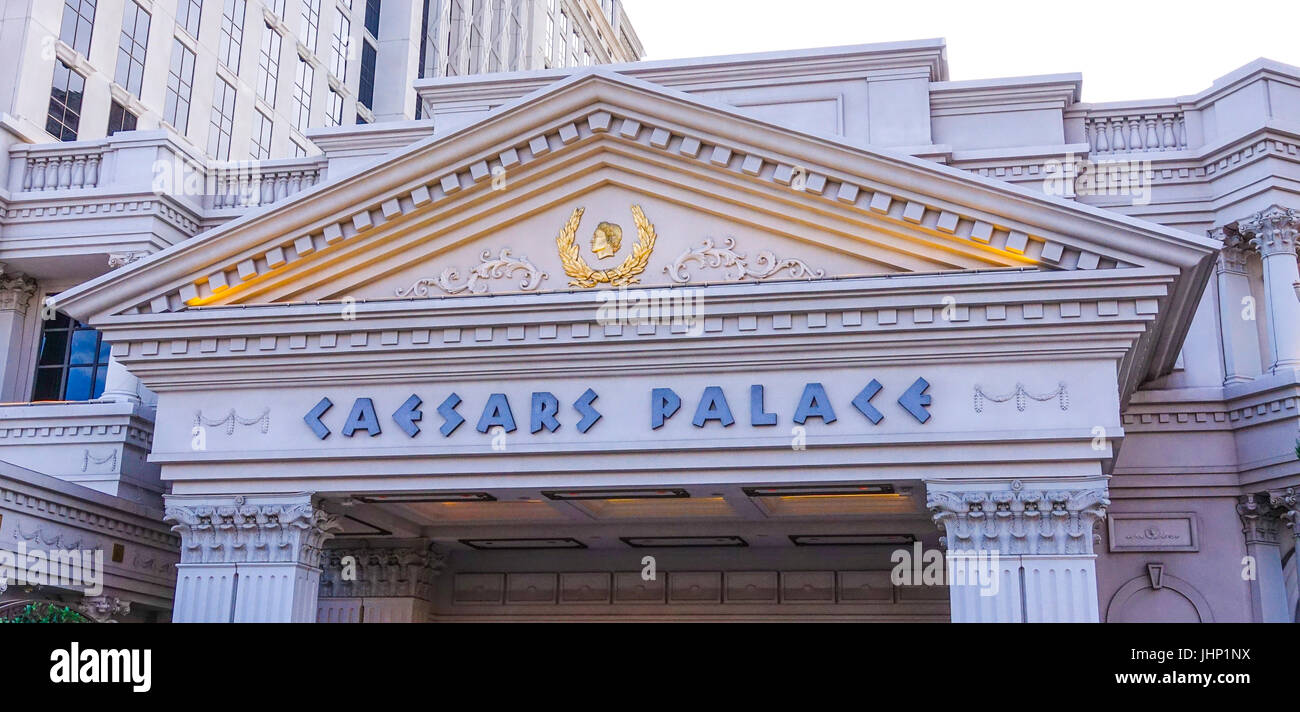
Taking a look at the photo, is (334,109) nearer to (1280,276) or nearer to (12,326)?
(12,326)

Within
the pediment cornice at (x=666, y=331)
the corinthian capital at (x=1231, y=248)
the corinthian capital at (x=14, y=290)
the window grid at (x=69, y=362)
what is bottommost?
the pediment cornice at (x=666, y=331)

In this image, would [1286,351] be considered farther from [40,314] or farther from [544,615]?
[40,314]

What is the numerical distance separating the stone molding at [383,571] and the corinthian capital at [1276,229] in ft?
45.0

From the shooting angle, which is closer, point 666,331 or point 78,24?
point 666,331

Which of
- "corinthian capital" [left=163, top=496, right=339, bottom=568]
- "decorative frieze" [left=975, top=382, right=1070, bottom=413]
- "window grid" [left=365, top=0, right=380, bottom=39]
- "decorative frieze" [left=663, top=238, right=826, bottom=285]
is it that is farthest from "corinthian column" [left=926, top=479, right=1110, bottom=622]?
"window grid" [left=365, top=0, right=380, bottom=39]

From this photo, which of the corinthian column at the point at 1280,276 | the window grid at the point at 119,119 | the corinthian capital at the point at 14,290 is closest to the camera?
the corinthian column at the point at 1280,276

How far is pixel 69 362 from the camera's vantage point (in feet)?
85.4

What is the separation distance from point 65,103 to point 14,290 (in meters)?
6.20

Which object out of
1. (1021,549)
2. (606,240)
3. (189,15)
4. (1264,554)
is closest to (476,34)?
(189,15)

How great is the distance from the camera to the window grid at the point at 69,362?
25.8 m

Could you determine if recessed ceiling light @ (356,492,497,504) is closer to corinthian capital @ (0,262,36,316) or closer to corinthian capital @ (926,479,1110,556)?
corinthian capital @ (926,479,1110,556)

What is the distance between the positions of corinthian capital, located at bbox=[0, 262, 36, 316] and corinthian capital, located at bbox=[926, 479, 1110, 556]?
19.0 m

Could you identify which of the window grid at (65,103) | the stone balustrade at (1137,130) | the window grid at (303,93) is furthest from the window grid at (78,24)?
the stone balustrade at (1137,130)

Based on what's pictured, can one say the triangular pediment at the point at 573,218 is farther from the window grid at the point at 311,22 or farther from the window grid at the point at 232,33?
the window grid at the point at 311,22
